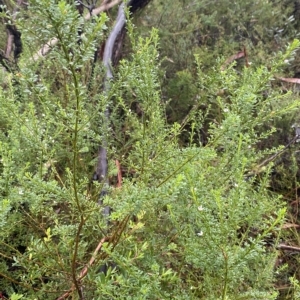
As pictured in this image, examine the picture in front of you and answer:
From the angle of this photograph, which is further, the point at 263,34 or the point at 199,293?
the point at 263,34

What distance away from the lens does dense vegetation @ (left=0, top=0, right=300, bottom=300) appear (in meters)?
0.73

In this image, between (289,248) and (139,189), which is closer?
(139,189)

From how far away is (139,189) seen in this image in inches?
31.5

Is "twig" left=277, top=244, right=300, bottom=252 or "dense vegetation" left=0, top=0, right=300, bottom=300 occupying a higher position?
"dense vegetation" left=0, top=0, right=300, bottom=300

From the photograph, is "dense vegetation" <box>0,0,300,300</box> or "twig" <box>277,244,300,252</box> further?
"twig" <box>277,244,300,252</box>

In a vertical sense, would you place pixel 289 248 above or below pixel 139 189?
below

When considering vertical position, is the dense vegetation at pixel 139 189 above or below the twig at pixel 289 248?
above

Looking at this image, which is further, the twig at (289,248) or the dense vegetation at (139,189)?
the twig at (289,248)

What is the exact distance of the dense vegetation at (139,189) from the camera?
0.73 metres

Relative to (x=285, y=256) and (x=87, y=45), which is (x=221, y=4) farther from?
(x=87, y=45)

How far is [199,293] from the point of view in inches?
41.9

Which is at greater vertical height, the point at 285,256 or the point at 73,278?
the point at 73,278

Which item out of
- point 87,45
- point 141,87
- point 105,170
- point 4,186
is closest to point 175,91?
point 105,170

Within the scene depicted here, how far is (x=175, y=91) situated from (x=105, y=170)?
0.81m
